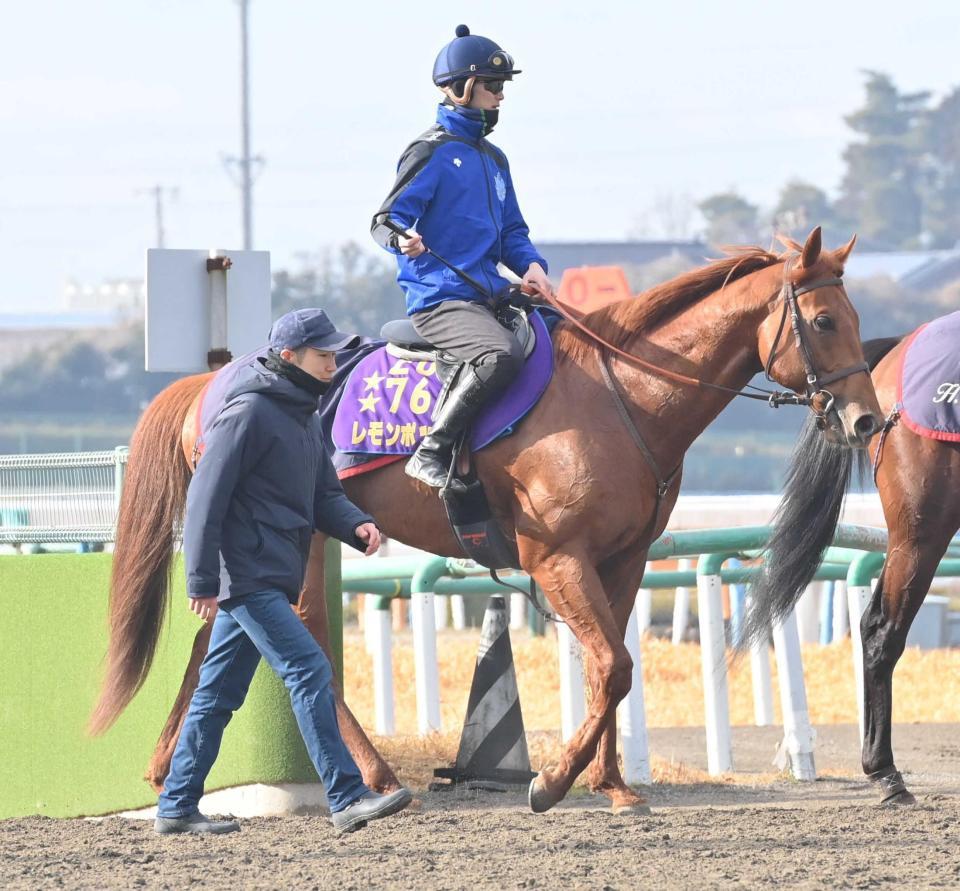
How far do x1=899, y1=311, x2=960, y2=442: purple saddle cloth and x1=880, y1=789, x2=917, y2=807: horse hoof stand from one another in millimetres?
1441

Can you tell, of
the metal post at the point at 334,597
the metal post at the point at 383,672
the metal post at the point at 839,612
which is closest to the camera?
the metal post at the point at 334,597

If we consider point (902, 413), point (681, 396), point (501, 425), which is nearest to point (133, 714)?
point (501, 425)

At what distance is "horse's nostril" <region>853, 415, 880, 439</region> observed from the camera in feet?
21.5

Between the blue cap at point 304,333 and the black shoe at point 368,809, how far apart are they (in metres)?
1.47

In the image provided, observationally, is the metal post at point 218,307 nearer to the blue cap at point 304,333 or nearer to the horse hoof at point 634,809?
the blue cap at point 304,333

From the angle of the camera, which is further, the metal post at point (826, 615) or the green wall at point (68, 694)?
the metal post at point (826, 615)

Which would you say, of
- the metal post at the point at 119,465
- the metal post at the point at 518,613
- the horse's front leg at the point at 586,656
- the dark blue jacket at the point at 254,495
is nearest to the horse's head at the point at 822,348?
the horse's front leg at the point at 586,656

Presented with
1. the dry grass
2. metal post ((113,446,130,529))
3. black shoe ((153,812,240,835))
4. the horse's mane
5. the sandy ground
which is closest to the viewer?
the sandy ground

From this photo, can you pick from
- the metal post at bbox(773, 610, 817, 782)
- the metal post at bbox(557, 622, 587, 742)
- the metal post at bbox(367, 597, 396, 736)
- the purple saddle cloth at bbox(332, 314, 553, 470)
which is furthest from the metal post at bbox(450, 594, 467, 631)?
the purple saddle cloth at bbox(332, 314, 553, 470)

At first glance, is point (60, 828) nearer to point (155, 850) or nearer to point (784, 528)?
point (155, 850)

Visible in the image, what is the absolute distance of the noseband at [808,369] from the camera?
21.8 feet

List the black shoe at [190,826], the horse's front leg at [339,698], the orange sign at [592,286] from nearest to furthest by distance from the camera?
the black shoe at [190,826] < the horse's front leg at [339,698] < the orange sign at [592,286]

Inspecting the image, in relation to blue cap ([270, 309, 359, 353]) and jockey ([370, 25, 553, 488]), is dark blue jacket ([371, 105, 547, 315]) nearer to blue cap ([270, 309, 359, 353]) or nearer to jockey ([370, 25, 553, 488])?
jockey ([370, 25, 553, 488])

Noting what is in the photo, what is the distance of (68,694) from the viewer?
8070mm
